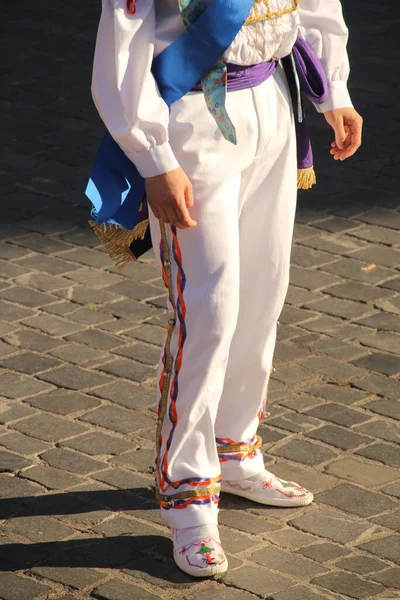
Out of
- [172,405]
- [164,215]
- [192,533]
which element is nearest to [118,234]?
[164,215]

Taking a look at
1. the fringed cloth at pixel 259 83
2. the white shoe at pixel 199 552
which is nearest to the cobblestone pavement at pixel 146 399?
the white shoe at pixel 199 552

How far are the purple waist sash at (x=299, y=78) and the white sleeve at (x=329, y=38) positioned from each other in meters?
0.04

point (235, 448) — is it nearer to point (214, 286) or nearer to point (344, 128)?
point (214, 286)

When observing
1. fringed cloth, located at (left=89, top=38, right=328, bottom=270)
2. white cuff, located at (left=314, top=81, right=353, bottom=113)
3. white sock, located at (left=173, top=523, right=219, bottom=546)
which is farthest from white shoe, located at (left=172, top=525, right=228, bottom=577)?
white cuff, located at (left=314, top=81, right=353, bottom=113)

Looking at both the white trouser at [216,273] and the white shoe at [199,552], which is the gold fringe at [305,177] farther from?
the white shoe at [199,552]

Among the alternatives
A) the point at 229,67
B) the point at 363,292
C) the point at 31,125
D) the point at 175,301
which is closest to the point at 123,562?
the point at 175,301

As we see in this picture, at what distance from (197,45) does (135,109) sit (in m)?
0.25

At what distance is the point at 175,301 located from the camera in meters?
3.34

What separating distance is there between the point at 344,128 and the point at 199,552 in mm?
1371

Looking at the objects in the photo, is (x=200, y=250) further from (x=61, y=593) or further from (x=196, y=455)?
(x=61, y=593)

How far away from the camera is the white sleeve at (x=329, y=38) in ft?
11.6

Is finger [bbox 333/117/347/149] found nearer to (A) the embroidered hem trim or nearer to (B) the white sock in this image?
(A) the embroidered hem trim

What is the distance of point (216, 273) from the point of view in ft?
10.7

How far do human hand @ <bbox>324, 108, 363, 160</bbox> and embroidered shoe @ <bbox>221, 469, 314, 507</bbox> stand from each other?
105cm
